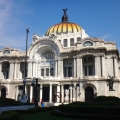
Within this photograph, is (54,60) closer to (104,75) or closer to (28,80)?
(28,80)

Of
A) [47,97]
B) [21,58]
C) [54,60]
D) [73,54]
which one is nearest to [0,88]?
[21,58]

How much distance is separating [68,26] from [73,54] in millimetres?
15518

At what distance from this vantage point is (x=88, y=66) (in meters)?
48.8

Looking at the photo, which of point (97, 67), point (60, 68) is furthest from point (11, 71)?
point (97, 67)

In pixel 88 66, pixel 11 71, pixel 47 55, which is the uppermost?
pixel 47 55

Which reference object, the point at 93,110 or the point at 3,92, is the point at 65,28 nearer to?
the point at 3,92

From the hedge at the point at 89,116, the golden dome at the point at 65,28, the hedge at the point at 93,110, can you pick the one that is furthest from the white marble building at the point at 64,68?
the hedge at the point at 89,116

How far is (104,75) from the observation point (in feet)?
148

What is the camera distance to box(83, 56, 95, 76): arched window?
48219mm

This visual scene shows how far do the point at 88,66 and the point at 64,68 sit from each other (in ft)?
22.4

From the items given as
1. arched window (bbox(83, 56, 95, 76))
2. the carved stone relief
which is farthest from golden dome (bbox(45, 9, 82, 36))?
arched window (bbox(83, 56, 95, 76))

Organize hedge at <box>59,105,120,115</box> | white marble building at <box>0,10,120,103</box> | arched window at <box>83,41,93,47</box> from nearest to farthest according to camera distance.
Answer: hedge at <box>59,105,120,115</box>
white marble building at <box>0,10,120,103</box>
arched window at <box>83,41,93,47</box>

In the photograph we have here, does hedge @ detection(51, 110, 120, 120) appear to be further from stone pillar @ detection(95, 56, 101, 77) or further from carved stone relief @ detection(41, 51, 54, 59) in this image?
carved stone relief @ detection(41, 51, 54, 59)

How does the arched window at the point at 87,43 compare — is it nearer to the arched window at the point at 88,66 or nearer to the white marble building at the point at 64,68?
the white marble building at the point at 64,68
